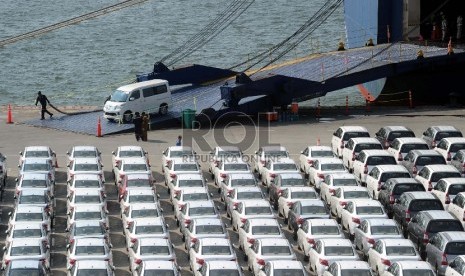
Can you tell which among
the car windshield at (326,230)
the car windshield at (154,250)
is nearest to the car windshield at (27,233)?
the car windshield at (154,250)

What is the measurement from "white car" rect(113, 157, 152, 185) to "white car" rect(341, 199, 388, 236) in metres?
7.83

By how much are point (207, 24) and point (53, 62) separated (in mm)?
20942

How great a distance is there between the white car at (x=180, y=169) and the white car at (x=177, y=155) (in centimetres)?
A: 53

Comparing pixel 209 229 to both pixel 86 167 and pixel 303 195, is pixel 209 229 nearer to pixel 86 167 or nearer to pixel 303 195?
pixel 303 195

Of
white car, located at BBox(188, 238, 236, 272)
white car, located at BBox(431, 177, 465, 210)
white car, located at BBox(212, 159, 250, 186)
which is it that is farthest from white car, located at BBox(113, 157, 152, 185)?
white car, located at BBox(431, 177, 465, 210)

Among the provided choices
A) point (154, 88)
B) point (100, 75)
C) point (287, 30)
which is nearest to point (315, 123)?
point (154, 88)

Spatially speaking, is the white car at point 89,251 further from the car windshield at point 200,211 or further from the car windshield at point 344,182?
the car windshield at point 344,182

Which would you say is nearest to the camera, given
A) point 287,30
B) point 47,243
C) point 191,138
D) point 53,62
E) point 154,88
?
point 47,243

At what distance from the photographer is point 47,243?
4078cm

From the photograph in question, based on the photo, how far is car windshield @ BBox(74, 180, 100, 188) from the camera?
46.2 m

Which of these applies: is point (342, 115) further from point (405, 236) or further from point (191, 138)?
point (405, 236)

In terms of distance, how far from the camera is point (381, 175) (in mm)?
46500

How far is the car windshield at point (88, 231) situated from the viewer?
41.2 meters

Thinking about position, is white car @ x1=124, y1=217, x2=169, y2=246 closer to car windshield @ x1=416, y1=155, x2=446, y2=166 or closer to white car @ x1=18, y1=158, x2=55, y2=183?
white car @ x1=18, y1=158, x2=55, y2=183
